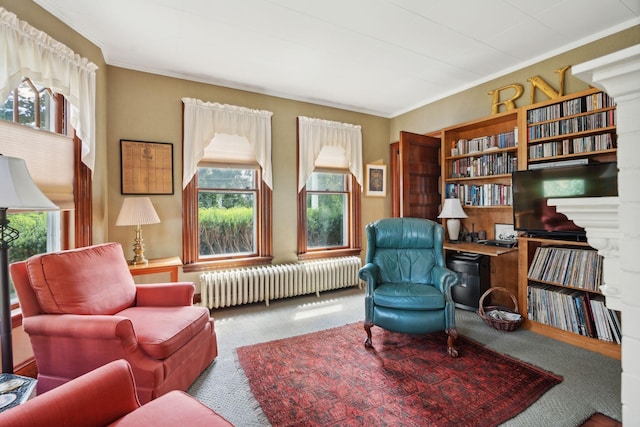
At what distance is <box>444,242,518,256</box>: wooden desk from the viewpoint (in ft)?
9.77

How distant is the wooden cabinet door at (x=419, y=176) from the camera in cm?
354

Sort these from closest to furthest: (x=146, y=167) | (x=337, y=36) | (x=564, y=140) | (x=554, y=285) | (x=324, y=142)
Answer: (x=337, y=36)
(x=564, y=140)
(x=554, y=285)
(x=146, y=167)
(x=324, y=142)

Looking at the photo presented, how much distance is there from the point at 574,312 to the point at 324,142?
10.6 ft

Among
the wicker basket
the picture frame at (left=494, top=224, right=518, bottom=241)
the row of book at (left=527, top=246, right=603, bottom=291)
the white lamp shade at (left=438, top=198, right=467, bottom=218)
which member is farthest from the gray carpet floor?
the white lamp shade at (left=438, top=198, right=467, bottom=218)

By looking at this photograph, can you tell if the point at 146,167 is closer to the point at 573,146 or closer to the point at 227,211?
the point at 227,211

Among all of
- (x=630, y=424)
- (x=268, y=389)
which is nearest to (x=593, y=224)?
(x=630, y=424)

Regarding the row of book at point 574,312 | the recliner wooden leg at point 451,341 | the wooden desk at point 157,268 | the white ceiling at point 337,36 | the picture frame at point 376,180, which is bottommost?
the recliner wooden leg at point 451,341

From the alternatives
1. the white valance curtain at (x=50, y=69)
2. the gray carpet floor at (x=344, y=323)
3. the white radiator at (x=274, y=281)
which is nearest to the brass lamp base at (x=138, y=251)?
the white radiator at (x=274, y=281)

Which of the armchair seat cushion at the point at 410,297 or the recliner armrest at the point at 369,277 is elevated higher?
the recliner armrest at the point at 369,277

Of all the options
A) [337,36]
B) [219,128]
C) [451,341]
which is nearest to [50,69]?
[219,128]

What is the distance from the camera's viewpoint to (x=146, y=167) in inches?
124

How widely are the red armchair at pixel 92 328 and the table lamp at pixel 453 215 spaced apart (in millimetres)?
2828

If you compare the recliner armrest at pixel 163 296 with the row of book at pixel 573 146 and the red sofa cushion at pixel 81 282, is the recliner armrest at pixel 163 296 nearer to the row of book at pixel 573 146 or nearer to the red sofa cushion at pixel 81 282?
the red sofa cushion at pixel 81 282

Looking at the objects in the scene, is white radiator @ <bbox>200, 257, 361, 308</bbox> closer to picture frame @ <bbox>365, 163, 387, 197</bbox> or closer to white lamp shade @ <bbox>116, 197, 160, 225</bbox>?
white lamp shade @ <bbox>116, 197, 160, 225</bbox>
